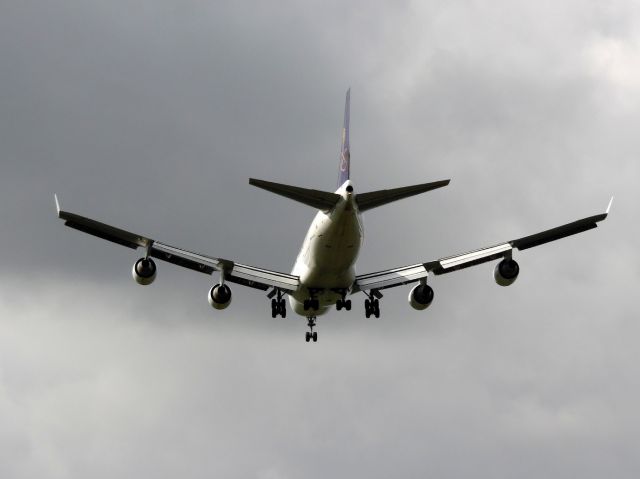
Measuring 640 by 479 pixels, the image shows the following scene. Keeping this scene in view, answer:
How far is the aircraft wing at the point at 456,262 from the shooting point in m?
51.7

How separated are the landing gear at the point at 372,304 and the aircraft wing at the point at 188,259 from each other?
3.38 m

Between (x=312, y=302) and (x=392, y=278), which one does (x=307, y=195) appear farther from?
(x=392, y=278)

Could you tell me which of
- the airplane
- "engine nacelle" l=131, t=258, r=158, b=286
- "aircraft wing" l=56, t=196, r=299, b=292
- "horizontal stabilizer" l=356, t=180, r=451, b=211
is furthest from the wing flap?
"engine nacelle" l=131, t=258, r=158, b=286

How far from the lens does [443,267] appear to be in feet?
179

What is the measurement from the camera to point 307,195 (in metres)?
47.5

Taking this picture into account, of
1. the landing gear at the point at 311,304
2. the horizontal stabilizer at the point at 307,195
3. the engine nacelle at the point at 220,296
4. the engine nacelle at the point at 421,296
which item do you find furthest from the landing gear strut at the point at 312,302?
the horizontal stabilizer at the point at 307,195

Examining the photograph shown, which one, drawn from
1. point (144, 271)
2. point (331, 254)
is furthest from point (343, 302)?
point (144, 271)

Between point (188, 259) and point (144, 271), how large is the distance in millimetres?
2212

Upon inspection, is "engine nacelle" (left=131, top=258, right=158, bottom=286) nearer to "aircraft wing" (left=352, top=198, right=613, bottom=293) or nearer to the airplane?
the airplane

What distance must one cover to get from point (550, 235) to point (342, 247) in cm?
894

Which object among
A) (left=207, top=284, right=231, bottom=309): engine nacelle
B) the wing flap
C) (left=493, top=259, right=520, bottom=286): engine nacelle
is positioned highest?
the wing flap

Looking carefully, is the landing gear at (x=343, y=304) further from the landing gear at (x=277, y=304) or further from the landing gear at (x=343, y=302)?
the landing gear at (x=277, y=304)

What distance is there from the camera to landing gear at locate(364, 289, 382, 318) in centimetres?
5528

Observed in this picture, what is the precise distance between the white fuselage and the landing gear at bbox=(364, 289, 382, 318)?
1521 millimetres
